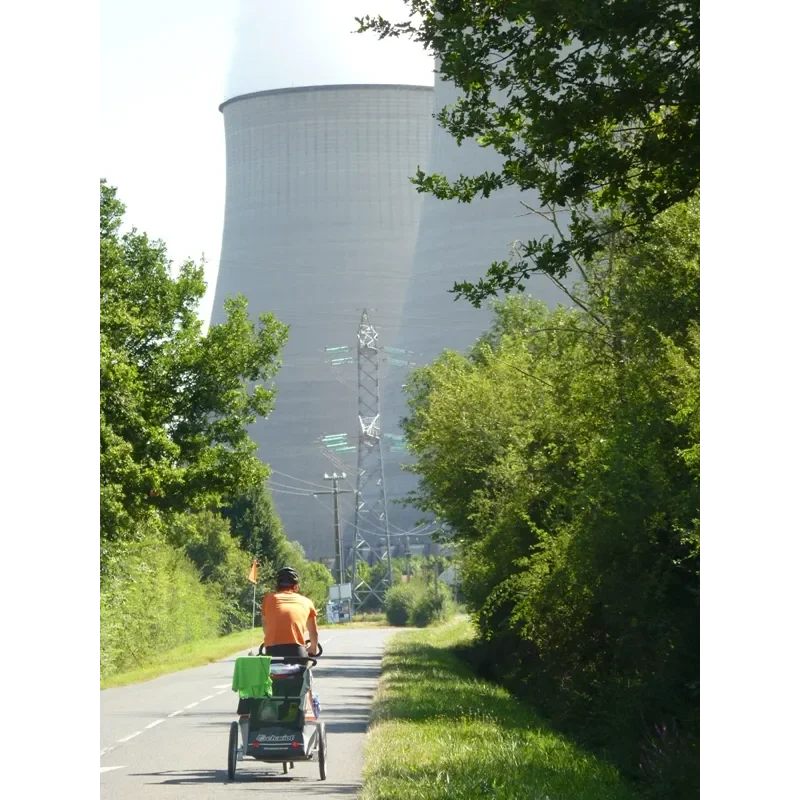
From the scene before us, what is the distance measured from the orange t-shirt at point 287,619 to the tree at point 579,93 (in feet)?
7.60

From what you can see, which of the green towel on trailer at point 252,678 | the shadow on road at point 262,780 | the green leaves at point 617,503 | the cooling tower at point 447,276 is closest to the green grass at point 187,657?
the green leaves at point 617,503

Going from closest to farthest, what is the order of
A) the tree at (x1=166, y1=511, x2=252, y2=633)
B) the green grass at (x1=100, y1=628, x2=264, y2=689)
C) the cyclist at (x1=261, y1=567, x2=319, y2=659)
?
the cyclist at (x1=261, y1=567, x2=319, y2=659) < the green grass at (x1=100, y1=628, x2=264, y2=689) < the tree at (x1=166, y1=511, x2=252, y2=633)

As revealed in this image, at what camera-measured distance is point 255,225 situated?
46156mm

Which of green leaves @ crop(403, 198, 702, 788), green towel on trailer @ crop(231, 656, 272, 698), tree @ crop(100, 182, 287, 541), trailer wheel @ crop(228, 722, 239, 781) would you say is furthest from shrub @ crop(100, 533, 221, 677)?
green towel on trailer @ crop(231, 656, 272, 698)

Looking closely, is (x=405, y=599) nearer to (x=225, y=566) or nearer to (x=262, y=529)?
(x=262, y=529)

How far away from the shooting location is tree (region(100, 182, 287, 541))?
57.1ft

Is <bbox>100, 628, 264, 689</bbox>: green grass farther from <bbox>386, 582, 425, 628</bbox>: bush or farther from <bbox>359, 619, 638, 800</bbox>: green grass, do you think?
<bbox>386, 582, 425, 628</bbox>: bush

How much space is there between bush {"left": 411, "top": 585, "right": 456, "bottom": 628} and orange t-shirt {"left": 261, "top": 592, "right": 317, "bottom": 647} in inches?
1772

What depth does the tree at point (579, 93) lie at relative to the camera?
7.22 m

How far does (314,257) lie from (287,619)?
40.1 meters

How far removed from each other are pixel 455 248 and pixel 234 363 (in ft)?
78.6

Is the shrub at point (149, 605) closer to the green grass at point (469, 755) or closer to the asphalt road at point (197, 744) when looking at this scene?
the asphalt road at point (197, 744)

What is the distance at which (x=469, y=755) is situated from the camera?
32.8ft
